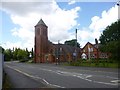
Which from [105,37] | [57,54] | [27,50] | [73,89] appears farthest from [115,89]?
[27,50]

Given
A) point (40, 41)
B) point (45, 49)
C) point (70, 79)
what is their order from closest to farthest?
point (70, 79)
point (40, 41)
point (45, 49)

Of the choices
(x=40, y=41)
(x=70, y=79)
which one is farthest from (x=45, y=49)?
(x=70, y=79)

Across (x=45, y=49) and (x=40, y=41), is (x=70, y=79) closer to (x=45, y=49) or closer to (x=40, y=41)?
(x=40, y=41)

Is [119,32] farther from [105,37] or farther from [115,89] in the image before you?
[115,89]

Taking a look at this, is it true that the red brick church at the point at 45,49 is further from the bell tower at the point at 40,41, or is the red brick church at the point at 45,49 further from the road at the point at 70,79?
the road at the point at 70,79

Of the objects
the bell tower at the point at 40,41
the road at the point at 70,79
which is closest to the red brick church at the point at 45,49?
the bell tower at the point at 40,41

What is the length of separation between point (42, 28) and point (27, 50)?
55809 mm

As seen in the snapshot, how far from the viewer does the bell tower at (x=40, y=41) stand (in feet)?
389

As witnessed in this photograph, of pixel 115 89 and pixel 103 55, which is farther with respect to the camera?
pixel 103 55

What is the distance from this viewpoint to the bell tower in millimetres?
118625

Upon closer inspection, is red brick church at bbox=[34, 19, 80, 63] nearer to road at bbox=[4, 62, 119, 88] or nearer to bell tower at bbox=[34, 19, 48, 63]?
bell tower at bbox=[34, 19, 48, 63]

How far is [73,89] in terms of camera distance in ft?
52.9

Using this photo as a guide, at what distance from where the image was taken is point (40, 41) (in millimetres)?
118375

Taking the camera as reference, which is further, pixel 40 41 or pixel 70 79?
pixel 40 41
